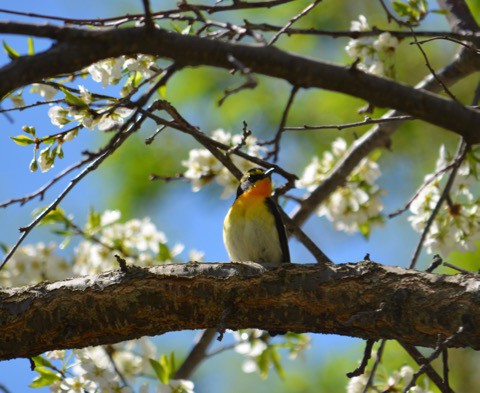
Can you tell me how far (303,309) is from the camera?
3.38 metres

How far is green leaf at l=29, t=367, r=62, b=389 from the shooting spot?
151 inches

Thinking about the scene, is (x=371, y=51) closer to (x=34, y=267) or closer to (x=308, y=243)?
(x=308, y=243)

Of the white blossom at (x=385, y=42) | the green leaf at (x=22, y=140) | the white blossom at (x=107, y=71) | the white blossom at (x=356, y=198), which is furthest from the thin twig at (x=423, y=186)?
the green leaf at (x=22, y=140)

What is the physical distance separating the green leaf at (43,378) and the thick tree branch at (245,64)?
6.86 feet

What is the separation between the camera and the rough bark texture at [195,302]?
3332 mm

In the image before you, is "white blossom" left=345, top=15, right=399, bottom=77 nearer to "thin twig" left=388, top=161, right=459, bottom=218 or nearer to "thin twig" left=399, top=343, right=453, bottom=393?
"thin twig" left=388, top=161, right=459, bottom=218

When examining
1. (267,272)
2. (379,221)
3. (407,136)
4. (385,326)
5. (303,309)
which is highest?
(407,136)

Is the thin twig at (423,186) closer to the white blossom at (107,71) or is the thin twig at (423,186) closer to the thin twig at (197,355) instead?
the thin twig at (197,355)

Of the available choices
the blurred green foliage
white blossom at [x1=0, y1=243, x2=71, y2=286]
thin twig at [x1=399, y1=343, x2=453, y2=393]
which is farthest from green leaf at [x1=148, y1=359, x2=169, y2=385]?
the blurred green foliage

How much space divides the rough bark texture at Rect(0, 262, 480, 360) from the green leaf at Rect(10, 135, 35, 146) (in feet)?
2.23

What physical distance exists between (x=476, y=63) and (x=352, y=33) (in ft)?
3.70

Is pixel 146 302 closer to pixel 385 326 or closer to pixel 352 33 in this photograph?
pixel 385 326

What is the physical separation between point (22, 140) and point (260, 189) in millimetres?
2547

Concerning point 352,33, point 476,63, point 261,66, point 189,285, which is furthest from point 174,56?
point 476,63
